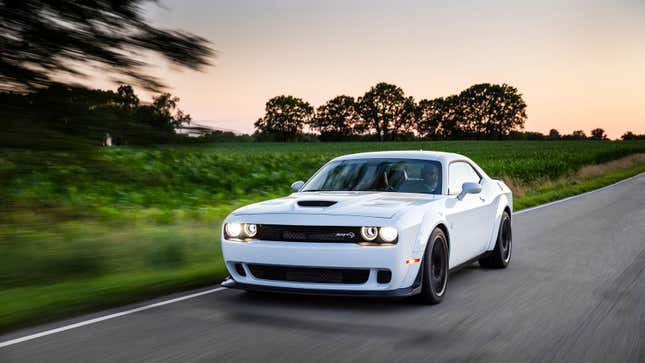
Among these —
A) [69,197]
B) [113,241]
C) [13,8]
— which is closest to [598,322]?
[69,197]

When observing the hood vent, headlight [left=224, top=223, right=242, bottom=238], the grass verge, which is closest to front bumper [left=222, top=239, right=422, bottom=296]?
headlight [left=224, top=223, right=242, bottom=238]

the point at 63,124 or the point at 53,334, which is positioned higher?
the point at 63,124

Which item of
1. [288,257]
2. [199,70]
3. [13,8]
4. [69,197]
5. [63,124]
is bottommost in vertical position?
[288,257]

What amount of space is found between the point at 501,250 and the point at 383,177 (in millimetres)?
2084

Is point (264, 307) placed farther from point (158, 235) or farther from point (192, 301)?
point (158, 235)

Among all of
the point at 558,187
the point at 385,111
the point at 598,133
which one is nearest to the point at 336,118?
the point at 385,111

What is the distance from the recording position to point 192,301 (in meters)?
7.13

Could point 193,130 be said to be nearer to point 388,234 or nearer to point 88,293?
point 388,234

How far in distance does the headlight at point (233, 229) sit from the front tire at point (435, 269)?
1709mm

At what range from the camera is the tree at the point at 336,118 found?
120 metres

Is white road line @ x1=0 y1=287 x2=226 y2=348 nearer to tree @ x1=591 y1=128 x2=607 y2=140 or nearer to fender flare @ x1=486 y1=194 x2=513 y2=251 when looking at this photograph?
fender flare @ x1=486 y1=194 x2=513 y2=251

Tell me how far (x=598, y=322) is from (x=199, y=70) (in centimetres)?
389

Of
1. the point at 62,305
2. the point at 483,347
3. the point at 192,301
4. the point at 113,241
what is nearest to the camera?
the point at 483,347

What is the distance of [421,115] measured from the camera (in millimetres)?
128625
